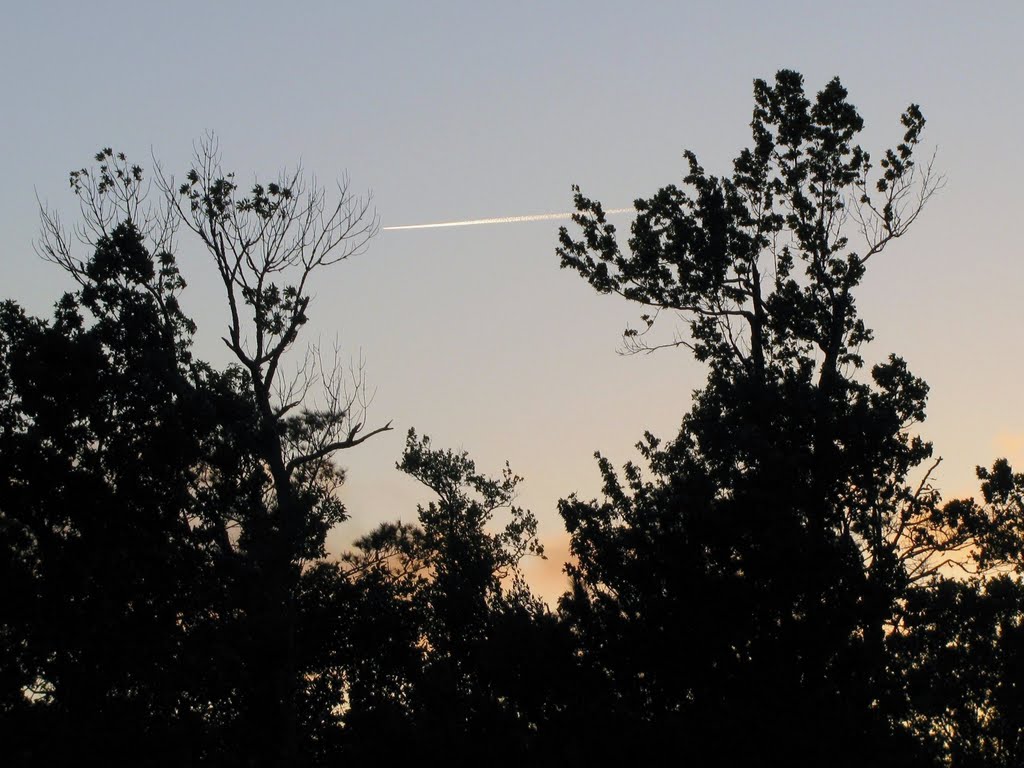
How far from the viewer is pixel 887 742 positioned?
69.5ft

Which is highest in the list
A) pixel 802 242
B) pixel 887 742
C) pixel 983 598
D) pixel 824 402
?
pixel 802 242

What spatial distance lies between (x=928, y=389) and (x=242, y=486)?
643 inches

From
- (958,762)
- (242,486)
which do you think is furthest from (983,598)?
(242,486)

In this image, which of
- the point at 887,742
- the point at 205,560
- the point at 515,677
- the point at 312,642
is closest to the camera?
the point at 887,742

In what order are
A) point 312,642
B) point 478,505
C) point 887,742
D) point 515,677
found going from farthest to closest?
point 478,505
point 312,642
point 515,677
point 887,742

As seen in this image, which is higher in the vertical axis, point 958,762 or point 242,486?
point 242,486

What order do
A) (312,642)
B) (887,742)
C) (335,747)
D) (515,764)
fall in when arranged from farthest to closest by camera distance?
(312,642), (335,747), (515,764), (887,742)

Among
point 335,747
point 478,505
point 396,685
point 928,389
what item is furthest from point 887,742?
point 478,505

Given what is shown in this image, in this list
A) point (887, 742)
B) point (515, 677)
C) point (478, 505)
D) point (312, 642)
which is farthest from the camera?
point (478, 505)

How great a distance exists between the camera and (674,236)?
A: 3023cm

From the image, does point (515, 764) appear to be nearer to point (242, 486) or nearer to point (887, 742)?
point (887, 742)

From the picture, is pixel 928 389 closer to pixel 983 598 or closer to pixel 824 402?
pixel 824 402

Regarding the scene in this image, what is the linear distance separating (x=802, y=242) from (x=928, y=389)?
14.7 feet

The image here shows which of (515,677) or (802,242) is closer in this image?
(515,677)
